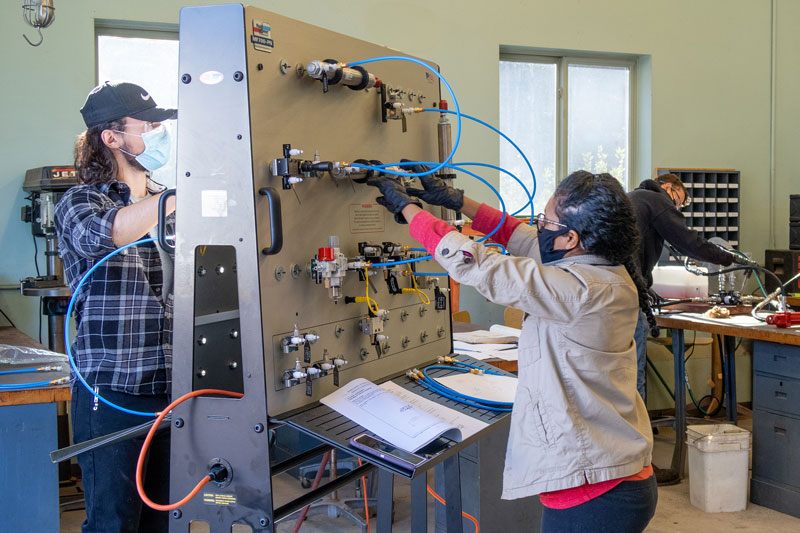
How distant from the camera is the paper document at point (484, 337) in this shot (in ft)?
9.98

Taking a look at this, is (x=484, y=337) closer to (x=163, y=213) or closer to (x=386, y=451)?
(x=386, y=451)

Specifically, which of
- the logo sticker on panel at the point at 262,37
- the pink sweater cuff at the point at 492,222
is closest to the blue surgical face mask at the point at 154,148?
the logo sticker on panel at the point at 262,37

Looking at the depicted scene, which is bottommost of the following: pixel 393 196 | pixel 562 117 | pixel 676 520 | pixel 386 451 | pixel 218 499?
pixel 676 520

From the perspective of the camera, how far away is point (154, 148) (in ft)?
5.68

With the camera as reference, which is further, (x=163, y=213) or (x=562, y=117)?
(x=562, y=117)

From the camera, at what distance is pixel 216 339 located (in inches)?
55.2

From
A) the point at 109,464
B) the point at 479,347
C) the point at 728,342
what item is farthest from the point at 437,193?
the point at 728,342

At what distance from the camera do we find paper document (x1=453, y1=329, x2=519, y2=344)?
9.98ft

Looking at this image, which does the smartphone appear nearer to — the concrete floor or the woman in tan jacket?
the woman in tan jacket

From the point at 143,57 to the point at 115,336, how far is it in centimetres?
304

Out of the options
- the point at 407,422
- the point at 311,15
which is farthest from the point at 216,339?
the point at 311,15

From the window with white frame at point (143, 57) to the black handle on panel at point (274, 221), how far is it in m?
2.87

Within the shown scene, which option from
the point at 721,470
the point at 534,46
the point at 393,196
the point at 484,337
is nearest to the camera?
the point at 393,196

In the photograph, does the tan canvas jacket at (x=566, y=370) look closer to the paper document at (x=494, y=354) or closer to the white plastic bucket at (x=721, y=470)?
the paper document at (x=494, y=354)
